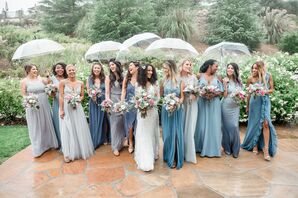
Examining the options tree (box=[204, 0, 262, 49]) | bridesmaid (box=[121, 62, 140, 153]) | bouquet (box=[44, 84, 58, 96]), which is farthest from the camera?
tree (box=[204, 0, 262, 49])

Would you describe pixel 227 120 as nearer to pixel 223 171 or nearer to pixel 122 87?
pixel 223 171

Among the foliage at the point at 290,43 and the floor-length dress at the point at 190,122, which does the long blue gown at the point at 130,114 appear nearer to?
the floor-length dress at the point at 190,122

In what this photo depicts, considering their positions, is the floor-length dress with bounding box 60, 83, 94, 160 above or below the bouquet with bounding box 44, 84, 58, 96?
below

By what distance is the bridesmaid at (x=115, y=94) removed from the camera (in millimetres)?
6009

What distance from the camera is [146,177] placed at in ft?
17.0

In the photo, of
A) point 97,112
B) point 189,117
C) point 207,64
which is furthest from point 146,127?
point 207,64

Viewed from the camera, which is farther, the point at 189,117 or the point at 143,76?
the point at 189,117

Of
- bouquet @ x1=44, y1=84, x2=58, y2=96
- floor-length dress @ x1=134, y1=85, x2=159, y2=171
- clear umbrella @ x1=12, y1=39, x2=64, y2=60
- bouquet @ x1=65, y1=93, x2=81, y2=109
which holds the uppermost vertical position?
clear umbrella @ x1=12, y1=39, x2=64, y2=60

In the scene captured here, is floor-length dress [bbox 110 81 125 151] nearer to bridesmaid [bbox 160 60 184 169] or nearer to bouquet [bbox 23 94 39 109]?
bridesmaid [bbox 160 60 184 169]

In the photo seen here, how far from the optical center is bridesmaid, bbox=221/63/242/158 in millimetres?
5785

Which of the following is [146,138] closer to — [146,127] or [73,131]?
[146,127]

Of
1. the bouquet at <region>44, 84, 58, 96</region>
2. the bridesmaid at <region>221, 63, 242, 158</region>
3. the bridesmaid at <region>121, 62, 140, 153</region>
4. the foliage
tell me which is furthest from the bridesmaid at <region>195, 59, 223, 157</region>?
the foliage

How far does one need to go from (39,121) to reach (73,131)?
0.89 m

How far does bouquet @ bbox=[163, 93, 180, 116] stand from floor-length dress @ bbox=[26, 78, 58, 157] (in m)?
2.74
